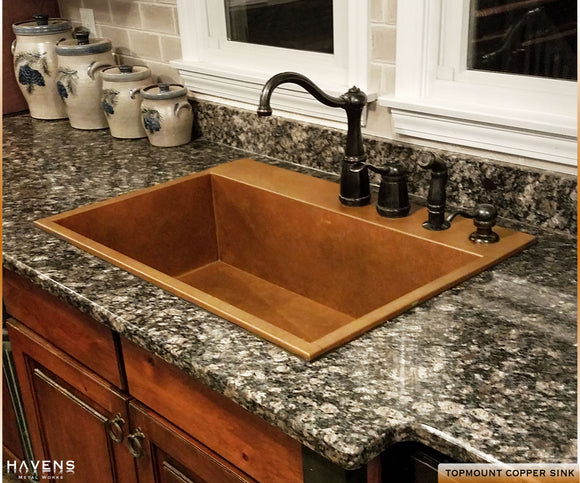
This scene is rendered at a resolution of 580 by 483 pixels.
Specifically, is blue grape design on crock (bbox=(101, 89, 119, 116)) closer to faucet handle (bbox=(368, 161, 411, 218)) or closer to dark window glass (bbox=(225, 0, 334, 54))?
dark window glass (bbox=(225, 0, 334, 54))

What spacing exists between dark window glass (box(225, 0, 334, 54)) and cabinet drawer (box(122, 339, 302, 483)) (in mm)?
890

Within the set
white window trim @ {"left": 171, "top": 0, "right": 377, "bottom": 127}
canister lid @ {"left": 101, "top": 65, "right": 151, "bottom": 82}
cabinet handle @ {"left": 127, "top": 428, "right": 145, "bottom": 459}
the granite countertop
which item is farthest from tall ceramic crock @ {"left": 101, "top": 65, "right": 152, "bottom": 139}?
cabinet handle @ {"left": 127, "top": 428, "right": 145, "bottom": 459}

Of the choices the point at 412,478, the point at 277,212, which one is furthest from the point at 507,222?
the point at 412,478

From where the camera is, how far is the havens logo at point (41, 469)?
1662mm

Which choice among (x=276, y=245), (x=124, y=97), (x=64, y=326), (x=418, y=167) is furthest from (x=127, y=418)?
(x=124, y=97)

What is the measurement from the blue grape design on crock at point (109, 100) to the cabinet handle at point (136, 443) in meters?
1.01

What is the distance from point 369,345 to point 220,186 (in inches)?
32.0

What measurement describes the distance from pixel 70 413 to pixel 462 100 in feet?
3.31

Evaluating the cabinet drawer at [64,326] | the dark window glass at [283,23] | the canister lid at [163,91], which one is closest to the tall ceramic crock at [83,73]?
the canister lid at [163,91]

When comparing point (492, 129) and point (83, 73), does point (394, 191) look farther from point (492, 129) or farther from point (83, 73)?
point (83, 73)

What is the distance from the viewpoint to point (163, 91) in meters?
1.94

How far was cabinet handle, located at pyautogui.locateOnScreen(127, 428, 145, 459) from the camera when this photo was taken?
1315 mm

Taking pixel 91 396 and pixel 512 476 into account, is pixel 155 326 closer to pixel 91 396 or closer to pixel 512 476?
pixel 91 396

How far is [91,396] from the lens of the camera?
1.42 meters
